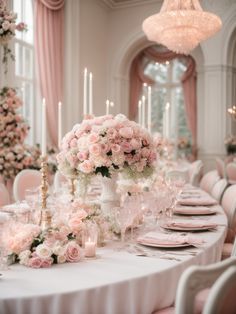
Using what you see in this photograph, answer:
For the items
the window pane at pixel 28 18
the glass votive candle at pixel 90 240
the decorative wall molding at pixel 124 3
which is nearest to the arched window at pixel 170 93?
the decorative wall molding at pixel 124 3

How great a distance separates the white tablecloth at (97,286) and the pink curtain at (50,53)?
5242 millimetres

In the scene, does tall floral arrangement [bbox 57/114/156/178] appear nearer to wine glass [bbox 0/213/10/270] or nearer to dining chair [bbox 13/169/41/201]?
wine glass [bbox 0/213/10/270]

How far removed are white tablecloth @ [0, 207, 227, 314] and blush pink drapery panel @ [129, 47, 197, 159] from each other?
8.08 meters

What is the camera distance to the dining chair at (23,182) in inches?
146

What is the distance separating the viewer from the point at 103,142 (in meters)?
2.09

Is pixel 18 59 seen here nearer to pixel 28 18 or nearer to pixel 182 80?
pixel 28 18

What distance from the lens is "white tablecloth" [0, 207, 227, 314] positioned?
129 centimetres

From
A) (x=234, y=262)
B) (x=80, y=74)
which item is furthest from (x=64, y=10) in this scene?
(x=234, y=262)

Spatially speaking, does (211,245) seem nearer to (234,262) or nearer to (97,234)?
(97,234)

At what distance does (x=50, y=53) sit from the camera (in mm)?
6785

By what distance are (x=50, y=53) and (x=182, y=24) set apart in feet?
8.81

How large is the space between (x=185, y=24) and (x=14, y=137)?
246cm

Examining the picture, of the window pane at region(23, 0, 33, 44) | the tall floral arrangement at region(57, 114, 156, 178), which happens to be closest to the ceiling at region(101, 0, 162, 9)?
the window pane at region(23, 0, 33, 44)

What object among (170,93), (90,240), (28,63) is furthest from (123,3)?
(90,240)
